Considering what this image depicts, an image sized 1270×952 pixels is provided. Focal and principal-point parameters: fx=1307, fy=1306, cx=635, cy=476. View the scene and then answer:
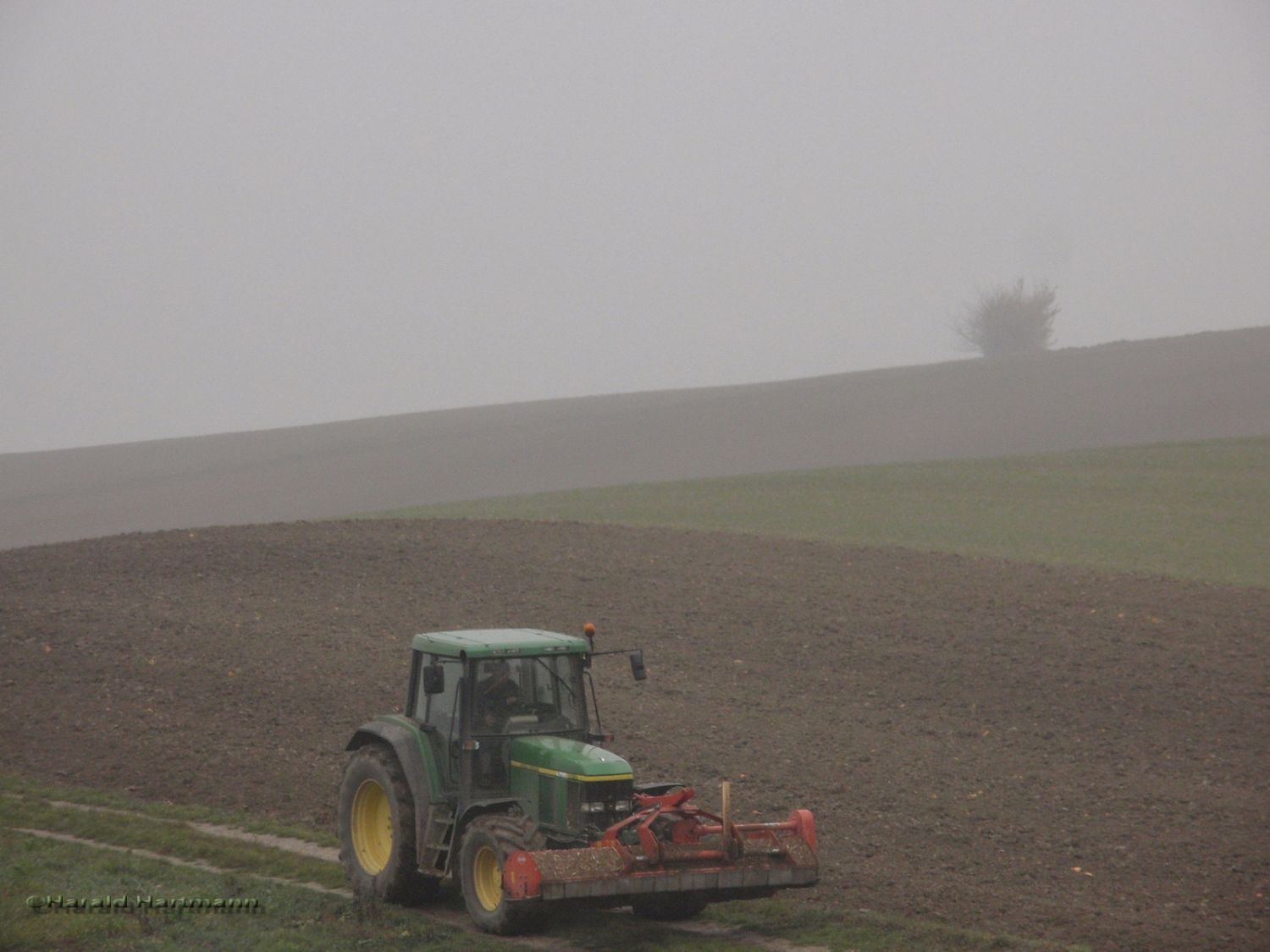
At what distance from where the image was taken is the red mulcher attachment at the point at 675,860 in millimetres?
8695

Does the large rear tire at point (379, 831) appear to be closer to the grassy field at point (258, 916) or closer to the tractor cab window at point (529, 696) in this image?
the grassy field at point (258, 916)

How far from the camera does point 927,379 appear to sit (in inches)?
2336

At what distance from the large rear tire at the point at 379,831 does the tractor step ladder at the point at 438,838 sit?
142 millimetres

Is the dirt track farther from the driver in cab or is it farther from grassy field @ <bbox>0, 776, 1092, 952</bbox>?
the driver in cab

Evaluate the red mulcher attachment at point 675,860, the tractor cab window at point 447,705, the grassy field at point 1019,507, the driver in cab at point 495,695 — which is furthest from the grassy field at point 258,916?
the grassy field at point 1019,507

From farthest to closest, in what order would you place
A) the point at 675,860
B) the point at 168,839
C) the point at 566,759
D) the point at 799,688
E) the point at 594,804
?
1. the point at 799,688
2. the point at 168,839
3. the point at 566,759
4. the point at 594,804
5. the point at 675,860

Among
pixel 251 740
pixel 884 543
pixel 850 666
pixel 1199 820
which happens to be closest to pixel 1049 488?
pixel 884 543

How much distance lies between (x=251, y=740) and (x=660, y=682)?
5607 mm

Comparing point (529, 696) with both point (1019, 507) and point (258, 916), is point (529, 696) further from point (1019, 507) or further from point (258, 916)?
point (1019, 507)

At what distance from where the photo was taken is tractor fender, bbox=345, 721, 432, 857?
1012 cm

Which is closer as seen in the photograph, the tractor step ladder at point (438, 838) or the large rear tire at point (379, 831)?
the tractor step ladder at point (438, 838)

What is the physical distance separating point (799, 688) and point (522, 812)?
29.3 ft

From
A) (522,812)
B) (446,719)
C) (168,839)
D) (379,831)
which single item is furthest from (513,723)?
(168,839)

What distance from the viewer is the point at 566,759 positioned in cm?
951
